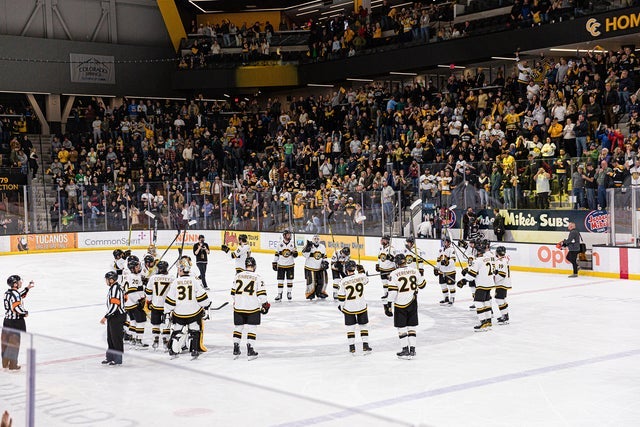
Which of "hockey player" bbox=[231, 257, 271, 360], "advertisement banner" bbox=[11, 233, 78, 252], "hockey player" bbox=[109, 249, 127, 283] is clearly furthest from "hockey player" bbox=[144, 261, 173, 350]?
A: "advertisement banner" bbox=[11, 233, 78, 252]

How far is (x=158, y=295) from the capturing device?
12.6 meters

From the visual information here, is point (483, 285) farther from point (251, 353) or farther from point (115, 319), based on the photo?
point (115, 319)

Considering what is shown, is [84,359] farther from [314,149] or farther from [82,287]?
[314,149]

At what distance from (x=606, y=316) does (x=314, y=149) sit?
19417 mm

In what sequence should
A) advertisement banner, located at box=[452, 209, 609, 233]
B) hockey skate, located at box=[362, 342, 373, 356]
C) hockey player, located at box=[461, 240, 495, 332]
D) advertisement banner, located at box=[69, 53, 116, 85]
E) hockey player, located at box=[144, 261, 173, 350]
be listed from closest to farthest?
hockey skate, located at box=[362, 342, 373, 356] < hockey player, located at box=[144, 261, 173, 350] < hockey player, located at box=[461, 240, 495, 332] < advertisement banner, located at box=[452, 209, 609, 233] < advertisement banner, located at box=[69, 53, 116, 85]

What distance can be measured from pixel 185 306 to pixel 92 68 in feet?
99.6

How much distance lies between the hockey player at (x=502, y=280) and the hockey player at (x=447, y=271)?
218cm

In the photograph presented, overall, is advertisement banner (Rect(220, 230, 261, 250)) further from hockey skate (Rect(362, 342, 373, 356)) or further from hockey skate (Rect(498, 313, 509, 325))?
hockey skate (Rect(362, 342, 373, 356))

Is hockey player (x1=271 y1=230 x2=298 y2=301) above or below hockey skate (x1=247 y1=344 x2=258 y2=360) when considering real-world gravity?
above

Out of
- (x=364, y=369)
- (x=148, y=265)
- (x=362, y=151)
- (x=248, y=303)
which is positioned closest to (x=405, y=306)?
(x=364, y=369)

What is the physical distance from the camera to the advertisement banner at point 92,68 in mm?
39188

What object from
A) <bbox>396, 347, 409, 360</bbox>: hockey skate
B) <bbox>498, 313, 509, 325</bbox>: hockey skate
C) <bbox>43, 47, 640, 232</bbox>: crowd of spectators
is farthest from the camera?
<bbox>43, 47, 640, 232</bbox>: crowd of spectators

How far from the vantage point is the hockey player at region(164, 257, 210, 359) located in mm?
11742

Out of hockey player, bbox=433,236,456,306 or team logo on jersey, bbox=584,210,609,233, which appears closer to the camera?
hockey player, bbox=433,236,456,306
